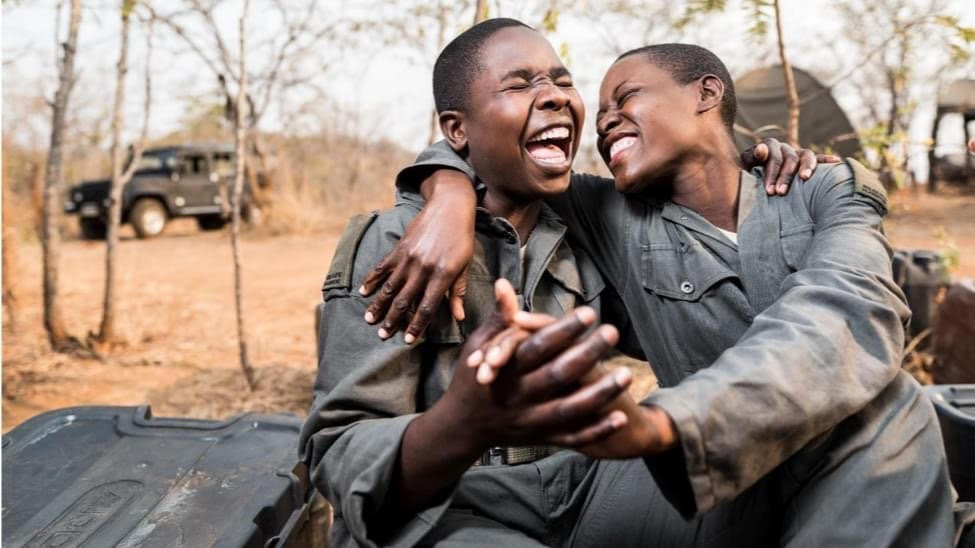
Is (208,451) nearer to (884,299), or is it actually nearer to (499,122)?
(499,122)

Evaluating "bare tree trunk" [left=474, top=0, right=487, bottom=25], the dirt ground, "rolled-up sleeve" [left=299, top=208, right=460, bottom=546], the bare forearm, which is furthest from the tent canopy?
the bare forearm

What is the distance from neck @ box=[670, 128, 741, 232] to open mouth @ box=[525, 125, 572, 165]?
0.94 ft

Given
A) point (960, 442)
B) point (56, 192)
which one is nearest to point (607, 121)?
point (960, 442)

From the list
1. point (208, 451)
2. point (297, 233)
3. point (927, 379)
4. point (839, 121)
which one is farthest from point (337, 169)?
point (208, 451)

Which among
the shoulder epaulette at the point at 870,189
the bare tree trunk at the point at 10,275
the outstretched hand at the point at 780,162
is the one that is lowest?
the bare tree trunk at the point at 10,275

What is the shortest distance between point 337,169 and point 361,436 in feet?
46.2

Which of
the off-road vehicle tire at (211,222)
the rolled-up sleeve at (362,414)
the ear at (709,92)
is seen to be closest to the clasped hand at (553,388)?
the rolled-up sleeve at (362,414)

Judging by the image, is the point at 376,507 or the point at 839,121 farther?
the point at 839,121

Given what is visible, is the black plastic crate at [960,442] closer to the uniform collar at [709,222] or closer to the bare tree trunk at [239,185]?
the uniform collar at [709,222]

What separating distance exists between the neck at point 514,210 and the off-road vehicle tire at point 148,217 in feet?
41.3

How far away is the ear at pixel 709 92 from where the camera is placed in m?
1.82

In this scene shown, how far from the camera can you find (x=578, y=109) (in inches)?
65.9

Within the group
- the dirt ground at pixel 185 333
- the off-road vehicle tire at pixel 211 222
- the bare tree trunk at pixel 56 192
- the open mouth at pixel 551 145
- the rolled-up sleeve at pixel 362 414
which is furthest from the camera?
the off-road vehicle tire at pixel 211 222

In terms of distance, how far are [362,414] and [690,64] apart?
1071 mm
